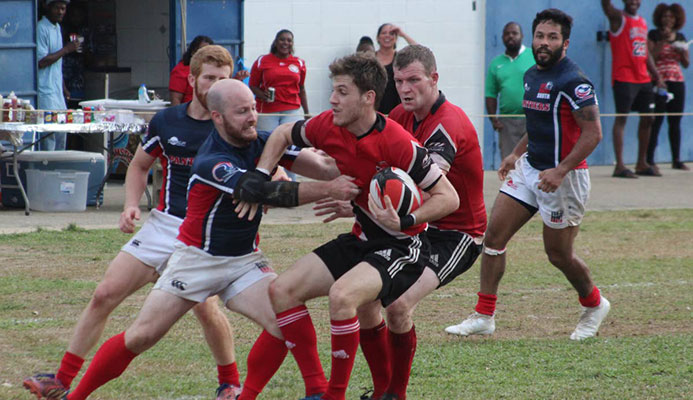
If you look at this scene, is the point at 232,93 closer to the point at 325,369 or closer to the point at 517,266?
the point at 325,369

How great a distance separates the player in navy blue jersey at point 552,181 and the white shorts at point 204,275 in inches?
89.8

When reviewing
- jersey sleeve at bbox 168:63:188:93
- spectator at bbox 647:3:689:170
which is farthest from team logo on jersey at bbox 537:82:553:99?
A: spectator at bbox 647:3:689:170

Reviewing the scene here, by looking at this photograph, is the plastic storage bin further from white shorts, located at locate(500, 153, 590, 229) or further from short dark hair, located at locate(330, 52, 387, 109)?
short dark hair, located at locate(330, 52, 387, 109)

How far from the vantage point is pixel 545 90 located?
697 cm

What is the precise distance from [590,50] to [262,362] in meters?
13.6

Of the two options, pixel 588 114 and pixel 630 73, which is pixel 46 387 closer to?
pixel 588 114

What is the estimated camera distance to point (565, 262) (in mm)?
7051

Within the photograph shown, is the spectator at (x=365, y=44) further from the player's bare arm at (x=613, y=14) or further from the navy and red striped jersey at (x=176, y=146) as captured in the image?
the navy and red striped jersey at (x=176, y=146)

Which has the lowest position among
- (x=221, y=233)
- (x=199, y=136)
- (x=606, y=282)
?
(x=606, y=282)

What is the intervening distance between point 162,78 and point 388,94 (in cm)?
517

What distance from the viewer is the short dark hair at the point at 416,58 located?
18.8 ft

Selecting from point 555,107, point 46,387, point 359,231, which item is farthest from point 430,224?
point 46,387

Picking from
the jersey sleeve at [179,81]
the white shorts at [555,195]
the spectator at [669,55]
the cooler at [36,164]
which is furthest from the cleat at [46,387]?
the spectator at [669,55]

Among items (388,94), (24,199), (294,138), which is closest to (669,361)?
(294,138)
